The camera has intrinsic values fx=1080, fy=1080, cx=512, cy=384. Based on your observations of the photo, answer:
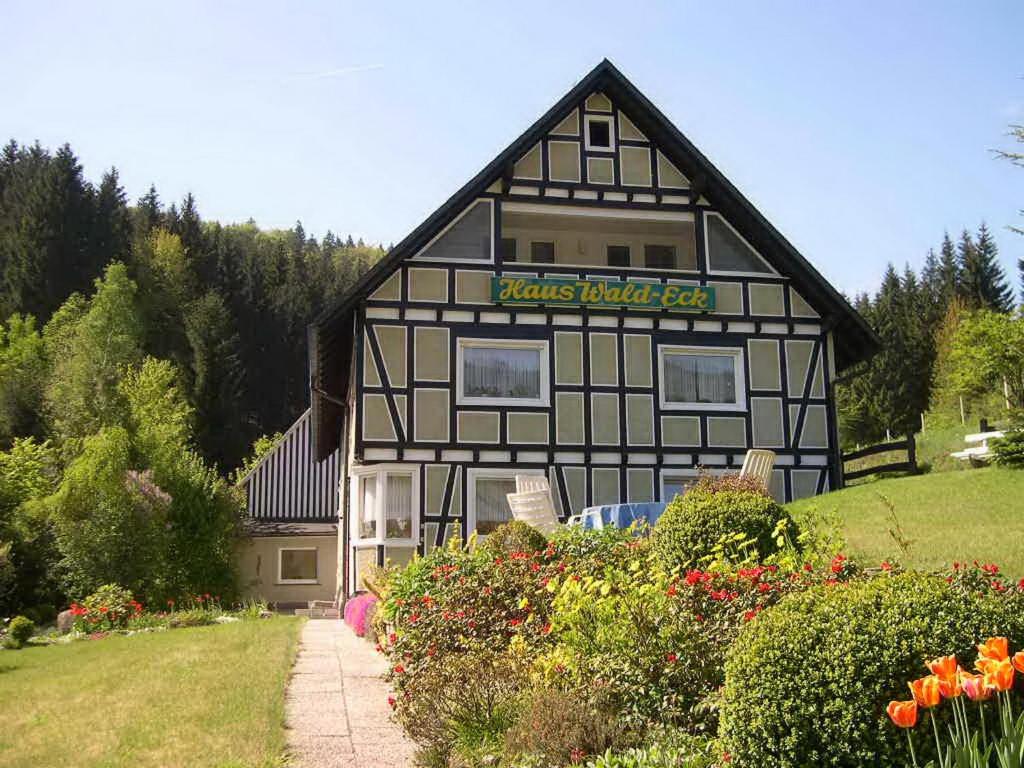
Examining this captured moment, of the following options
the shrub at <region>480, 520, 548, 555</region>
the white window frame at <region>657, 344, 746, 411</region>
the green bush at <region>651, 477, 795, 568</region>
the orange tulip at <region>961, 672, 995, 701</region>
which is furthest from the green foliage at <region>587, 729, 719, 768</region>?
the white window frame at <region>657, 344, 746, 411</region>

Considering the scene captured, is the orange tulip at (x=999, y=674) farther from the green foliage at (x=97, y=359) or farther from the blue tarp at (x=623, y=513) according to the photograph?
the green foliage at (x=97, y=359)

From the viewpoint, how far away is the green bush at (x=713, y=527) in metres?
9.93

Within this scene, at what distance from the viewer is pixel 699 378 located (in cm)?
2080

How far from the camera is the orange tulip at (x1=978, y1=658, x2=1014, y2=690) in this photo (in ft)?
12.7

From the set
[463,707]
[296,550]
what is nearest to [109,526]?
[296,550]

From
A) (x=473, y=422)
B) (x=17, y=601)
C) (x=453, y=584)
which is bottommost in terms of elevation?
(x=17, y=601)

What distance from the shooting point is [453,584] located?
390 inches

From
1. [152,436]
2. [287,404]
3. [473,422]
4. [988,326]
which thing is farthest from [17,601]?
[988,326]

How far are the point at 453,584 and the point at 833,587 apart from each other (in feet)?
16.2

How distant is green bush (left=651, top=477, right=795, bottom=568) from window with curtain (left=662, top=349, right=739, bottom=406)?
10.1 meters

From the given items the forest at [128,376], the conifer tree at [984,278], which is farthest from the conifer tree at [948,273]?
the forest at [128,376]

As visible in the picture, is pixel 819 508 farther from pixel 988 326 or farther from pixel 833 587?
pixel 988 326

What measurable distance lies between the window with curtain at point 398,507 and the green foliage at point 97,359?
72.9ft

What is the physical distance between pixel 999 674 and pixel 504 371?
1637 centimetres
